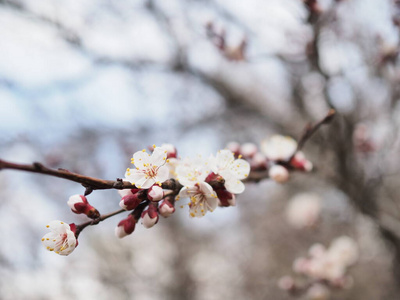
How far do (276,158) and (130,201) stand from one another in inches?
36.2

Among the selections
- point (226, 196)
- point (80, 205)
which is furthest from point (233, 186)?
point (80, 205)

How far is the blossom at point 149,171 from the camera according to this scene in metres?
1.07

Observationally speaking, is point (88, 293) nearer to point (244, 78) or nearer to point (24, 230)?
point (24, 230)

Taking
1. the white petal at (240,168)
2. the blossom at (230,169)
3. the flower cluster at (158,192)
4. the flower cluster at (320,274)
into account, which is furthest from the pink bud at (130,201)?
the flower cluster at (320,274)

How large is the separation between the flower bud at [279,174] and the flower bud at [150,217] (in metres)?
0.70

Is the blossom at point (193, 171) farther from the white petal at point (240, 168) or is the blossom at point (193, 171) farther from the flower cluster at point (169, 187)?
the white petal at point (240, 168)

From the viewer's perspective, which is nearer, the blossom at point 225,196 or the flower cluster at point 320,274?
the blossom at point 225,196

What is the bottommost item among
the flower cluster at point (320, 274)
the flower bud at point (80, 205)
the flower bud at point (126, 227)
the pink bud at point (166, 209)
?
the flower cluster at point (320, 274)

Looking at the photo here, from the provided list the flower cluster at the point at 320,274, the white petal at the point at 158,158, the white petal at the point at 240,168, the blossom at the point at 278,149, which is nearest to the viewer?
the white petal at the point at 158,158

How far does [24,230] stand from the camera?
17.5 feet

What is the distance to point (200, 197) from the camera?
1.18 m

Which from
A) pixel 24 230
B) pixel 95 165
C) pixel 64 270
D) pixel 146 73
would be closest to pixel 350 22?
pixel 146 73

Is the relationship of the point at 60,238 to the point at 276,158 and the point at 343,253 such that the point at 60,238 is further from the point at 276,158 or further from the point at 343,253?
the point at 343,253

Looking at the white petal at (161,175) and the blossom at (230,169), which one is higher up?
the blossom at (230,169)
